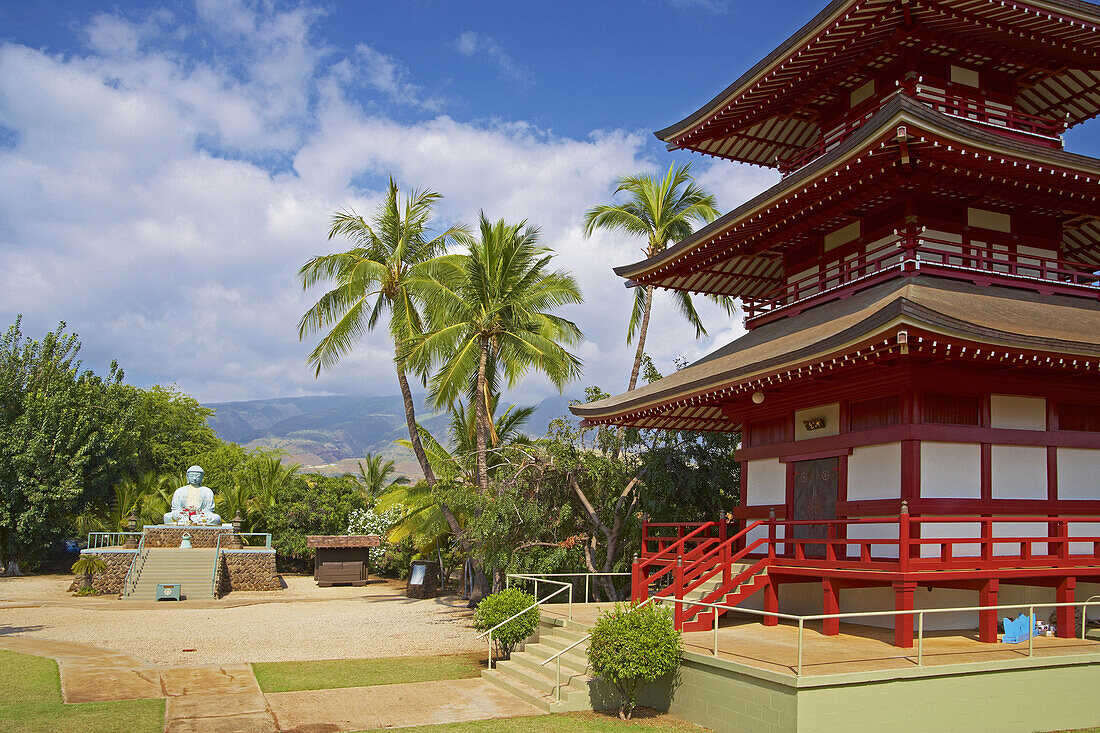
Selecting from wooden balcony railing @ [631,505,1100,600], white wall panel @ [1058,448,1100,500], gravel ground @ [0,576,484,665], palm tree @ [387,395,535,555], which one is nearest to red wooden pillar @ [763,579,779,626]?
wooden balcony railing @ [631,505,1100,600]

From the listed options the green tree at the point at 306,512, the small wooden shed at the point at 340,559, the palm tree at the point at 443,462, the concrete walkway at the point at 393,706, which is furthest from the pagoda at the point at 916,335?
the green tree at the point at 306,512

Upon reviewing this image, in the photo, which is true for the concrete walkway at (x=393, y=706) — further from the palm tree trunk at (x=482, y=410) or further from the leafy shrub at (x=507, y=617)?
the palm tree trunk at (x=482, y=410)

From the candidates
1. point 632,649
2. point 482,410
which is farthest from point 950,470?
point 482,410

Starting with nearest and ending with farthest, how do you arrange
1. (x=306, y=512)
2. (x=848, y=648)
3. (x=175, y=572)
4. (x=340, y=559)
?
(x=848, y=648)
(x=175, y=572)
(x=340, y=559)
(x=306, y=512)

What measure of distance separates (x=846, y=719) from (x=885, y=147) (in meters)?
8.87

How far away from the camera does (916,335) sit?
11.5 metres

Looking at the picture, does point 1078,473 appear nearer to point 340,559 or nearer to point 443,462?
point 443,462

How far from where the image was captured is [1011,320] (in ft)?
43.6

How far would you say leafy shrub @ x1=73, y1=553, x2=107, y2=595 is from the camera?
3137 cm

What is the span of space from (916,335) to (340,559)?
31483mm

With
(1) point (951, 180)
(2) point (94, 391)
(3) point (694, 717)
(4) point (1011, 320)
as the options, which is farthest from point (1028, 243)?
(2) point (94, 391)

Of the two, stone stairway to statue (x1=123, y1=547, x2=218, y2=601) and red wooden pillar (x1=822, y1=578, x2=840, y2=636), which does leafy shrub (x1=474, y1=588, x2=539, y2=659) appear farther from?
stone stairway to statue (x1=123, y1=547, x2=218, y2=601)

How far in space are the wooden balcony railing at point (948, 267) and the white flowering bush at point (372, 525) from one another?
30.3m

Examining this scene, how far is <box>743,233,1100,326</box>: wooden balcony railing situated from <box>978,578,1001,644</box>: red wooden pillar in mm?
5439
